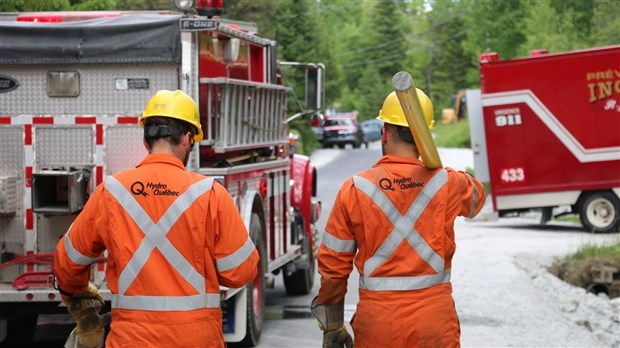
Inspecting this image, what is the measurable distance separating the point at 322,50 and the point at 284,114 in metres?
47.2

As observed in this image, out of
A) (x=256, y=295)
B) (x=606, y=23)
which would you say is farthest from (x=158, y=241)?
(x=606, y=23)

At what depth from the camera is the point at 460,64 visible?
91.1 meters

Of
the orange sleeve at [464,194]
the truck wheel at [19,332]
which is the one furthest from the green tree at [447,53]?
the orange sleeve at [464,194]

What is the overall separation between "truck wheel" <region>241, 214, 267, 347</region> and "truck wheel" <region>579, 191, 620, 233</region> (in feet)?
41.8

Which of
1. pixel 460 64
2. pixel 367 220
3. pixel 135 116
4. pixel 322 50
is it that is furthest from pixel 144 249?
pixel 460 64

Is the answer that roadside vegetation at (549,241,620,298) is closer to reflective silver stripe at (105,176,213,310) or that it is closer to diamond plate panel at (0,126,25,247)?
diamond plate panel at (0,126,25,247)

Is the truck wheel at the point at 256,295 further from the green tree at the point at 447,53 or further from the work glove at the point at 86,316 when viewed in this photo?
the green tree at the point at 447,53

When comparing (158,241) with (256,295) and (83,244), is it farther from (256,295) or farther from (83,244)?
(256,295)

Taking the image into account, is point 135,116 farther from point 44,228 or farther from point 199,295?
point 199,295

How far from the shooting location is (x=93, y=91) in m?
9.37

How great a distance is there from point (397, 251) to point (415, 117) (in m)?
0.67

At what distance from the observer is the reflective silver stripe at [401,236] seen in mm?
5504

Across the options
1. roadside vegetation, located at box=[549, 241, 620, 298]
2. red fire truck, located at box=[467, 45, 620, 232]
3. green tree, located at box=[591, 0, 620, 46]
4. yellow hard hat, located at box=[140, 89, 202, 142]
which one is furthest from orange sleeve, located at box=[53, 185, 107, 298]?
green tree, located at box=[591, 0, 620, 46]

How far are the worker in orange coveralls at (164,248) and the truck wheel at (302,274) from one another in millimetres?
8432
